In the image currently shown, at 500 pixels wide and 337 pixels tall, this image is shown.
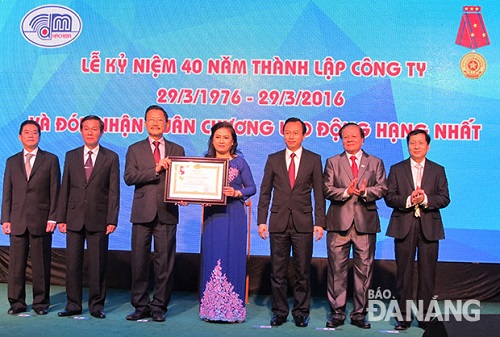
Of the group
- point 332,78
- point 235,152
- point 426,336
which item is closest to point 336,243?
point 235,152

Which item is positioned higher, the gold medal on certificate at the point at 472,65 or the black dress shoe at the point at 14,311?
the gold medal on certificate at the point at 472,65

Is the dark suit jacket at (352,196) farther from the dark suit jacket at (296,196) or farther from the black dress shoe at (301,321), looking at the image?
the black dress shoe at (301,321)

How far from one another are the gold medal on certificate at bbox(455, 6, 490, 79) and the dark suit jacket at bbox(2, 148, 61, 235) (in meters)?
3.64

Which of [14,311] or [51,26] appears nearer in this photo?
[14,311]

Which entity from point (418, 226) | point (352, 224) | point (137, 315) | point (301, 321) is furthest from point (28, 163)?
point (418, 226)

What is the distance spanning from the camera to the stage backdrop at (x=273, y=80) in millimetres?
5297

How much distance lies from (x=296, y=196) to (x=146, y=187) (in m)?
1.07

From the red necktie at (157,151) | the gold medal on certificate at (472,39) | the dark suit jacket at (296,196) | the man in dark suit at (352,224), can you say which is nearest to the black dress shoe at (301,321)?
the man in dark suit at (352,224)

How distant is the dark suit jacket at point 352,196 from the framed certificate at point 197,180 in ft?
2.66

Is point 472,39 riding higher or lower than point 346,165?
higher

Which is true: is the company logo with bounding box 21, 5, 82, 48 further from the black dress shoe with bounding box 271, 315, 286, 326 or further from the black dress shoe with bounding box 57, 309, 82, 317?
the black dress shoe with bounding box 271, 315, 286, 326

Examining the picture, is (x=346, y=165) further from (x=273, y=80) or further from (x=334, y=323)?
(x=273, y=80)

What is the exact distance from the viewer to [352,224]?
4.21 m

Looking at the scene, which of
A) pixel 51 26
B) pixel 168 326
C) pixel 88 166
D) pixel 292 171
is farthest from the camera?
pixel 51 26
